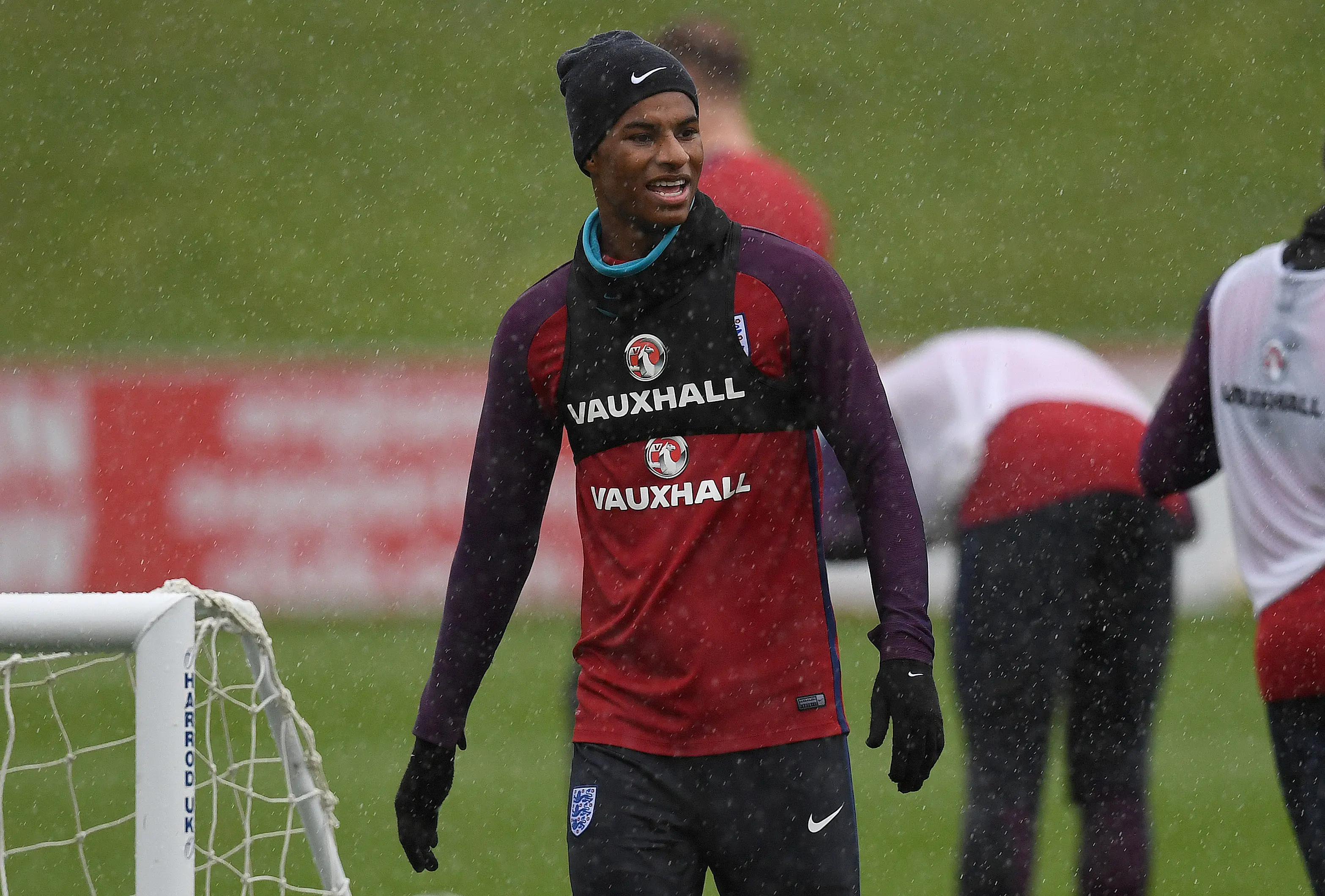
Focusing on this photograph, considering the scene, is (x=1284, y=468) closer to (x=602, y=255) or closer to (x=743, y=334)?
(x=743, y=334)

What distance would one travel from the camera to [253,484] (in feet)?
33.0

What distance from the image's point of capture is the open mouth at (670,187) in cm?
305

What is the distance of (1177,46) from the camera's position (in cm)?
1998

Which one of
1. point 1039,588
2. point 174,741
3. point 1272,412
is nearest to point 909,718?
point 1272,412

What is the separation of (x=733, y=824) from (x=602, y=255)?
41.3 inches

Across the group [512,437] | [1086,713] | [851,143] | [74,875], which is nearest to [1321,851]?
[1086,713]

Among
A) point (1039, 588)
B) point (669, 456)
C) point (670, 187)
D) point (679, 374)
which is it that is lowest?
point (1039, 588)

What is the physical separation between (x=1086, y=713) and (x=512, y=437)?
183cm

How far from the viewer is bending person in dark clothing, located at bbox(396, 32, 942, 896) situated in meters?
2.99

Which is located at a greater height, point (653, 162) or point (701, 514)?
point (653, 162)

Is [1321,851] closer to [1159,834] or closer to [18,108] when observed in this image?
[1159,834]

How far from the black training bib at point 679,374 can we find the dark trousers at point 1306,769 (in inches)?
38.9

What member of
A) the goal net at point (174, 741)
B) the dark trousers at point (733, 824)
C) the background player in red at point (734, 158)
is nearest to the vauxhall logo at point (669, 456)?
the dark trousers at point (733, 824)

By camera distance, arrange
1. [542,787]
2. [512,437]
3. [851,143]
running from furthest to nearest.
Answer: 1. [851,143]
2. [542,787]
3. [512,437]
